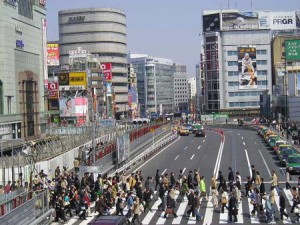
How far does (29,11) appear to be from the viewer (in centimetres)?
5912

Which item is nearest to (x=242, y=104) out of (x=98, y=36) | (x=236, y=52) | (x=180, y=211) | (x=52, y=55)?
(x=236, y=52)

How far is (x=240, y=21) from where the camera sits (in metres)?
151

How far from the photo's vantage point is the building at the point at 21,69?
170ft

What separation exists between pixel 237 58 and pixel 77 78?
6487cm

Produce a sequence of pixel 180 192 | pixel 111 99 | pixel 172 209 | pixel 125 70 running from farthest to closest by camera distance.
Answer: pixel 125 70
pixel 111 99
pixel 180 192
pixel 172 209

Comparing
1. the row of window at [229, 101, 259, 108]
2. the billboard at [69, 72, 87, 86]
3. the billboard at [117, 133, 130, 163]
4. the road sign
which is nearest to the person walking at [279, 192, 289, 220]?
the billboard at [117, 133, 130, 163]

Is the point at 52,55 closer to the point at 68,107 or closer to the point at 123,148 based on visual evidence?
the point at 68,107

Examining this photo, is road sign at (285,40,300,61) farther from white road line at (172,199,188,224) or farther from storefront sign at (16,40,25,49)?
white road line at (172,199,188,224)

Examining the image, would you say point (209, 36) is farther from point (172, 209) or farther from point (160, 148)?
point (172, 209)

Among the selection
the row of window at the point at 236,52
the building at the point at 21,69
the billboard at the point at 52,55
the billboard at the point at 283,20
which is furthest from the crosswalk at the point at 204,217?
the billboard at the point at 283,20

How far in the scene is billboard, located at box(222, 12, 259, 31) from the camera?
150250 millimetres

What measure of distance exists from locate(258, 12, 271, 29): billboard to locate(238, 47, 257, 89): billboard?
299 inches

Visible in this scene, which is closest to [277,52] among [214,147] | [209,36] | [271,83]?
[271,83]

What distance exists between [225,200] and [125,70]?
140 metres
